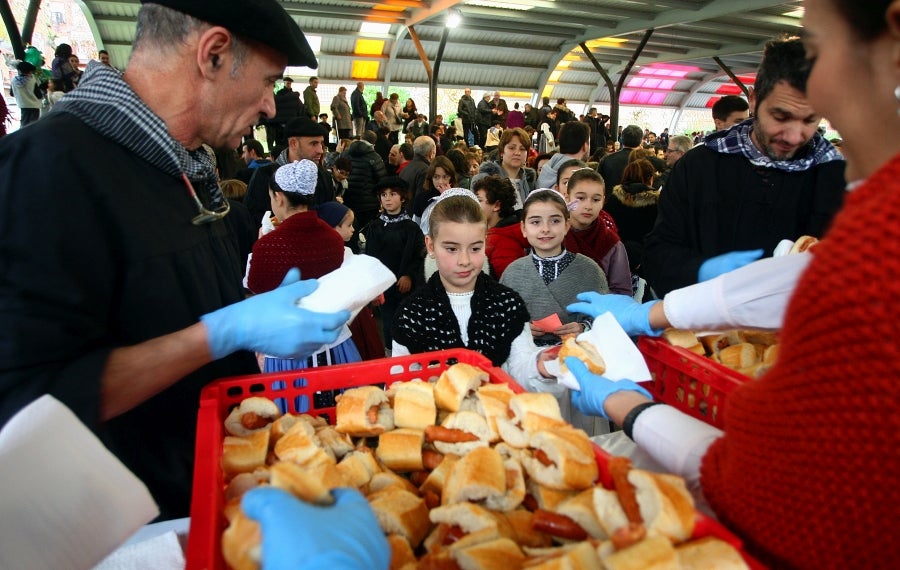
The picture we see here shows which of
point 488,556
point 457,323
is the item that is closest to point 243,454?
point 488,556

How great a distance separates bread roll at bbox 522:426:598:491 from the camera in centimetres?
101

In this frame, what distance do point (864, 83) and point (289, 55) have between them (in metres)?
1.34

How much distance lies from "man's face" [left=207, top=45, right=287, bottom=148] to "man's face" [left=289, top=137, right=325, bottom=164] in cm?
374

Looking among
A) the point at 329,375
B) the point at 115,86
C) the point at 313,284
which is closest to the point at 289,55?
the point at 115,86

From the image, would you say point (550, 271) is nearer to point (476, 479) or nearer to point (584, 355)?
point (584, 355)

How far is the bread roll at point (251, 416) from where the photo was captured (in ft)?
4.19

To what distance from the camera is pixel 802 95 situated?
187 centimetres

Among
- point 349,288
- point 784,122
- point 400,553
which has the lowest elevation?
point 400,553

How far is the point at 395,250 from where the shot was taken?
15.0ft

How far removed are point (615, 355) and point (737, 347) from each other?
519 millimetres

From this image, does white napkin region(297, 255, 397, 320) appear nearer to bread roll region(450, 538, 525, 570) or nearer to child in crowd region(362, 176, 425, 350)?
bread roll region(450, 538, 525, 570)

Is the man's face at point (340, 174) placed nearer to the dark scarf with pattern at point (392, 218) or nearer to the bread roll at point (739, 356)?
the dark scarf with pattern at point (392, 218)

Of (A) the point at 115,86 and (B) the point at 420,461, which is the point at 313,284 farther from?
(A) the point at 115,86

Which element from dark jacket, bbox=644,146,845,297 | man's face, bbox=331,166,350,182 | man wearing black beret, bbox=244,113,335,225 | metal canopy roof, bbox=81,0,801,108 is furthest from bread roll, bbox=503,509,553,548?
metal canopy roof, bbox=81,0,801,108
